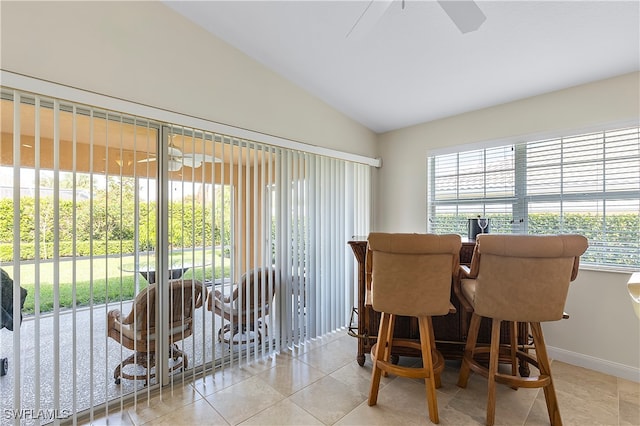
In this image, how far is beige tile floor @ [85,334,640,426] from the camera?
6.23ft

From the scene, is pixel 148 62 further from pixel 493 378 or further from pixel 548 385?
pixel 548 385

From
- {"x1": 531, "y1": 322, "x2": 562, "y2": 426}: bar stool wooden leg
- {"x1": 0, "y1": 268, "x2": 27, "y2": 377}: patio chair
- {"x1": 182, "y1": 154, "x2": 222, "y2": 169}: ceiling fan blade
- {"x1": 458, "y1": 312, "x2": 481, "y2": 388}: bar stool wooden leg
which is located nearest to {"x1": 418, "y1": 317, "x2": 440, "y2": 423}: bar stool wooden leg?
{"x1": 458, "y1": 312, "x2": 481, "y2": 388}: bar stool wooden leg

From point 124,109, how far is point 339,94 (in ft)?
6.52

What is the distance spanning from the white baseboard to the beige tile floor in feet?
0.18

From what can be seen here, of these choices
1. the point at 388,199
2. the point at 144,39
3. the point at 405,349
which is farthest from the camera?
the point at 388,199

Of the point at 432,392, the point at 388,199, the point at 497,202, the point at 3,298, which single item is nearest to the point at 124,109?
the point at 3,298

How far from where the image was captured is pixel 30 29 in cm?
164

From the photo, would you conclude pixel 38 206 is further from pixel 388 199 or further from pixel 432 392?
pixel 388 199

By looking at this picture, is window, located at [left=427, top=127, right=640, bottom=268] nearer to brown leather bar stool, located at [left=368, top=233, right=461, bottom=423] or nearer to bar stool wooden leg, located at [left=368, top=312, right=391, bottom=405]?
brown leather bar stool, located at [left=368, top=233, right=461, bottom=423]

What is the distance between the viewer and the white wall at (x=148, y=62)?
1658 millimetres

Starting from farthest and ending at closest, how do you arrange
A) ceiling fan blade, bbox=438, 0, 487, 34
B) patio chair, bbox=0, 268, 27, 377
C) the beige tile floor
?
the beige tile floor < patio chair, bbox=0, 268, 27, 377 < ceiling fan blade, bbox=438, 0, 487, 34

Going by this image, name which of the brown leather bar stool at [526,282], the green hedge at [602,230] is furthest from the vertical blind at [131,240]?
the green hedge at [602,230]

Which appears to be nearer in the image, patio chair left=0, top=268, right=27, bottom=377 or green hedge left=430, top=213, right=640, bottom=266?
patio chair left=0, top=268, right=27, bottom=377

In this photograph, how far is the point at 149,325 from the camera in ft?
6.85
